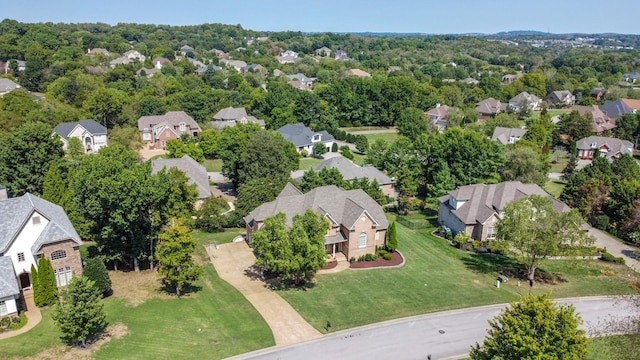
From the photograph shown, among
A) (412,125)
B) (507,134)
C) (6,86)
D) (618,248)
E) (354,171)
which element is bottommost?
(618,248)

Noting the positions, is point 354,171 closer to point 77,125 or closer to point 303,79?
point 77,125

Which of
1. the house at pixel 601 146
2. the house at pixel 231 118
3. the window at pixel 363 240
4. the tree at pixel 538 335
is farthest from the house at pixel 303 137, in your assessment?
the tree at pixel 538 335

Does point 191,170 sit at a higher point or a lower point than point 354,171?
higher

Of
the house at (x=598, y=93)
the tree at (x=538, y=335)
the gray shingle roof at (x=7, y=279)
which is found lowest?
the gray shingle roof at (x=7, y=279)

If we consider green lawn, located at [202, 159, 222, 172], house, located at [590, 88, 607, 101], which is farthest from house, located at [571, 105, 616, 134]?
green lawn, located at [202, 159, 222, 172]

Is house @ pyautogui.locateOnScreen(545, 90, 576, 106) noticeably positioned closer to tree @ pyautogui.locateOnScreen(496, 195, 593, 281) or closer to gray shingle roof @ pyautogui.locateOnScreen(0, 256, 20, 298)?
tree @ pyautogui.locateOnScreen(496, 195, 593, 281)

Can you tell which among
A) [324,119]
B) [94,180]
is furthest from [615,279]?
[324,119]

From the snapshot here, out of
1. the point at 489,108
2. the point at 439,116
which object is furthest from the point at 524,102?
the point at 439,116

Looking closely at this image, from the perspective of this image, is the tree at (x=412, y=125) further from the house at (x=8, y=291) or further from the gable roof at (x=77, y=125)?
the house at (x=8, y=291)

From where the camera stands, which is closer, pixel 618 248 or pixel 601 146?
pixel 618 248
